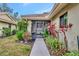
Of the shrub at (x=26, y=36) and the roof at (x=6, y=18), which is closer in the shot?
the roof at (x=6, y=18)

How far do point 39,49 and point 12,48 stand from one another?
70cm

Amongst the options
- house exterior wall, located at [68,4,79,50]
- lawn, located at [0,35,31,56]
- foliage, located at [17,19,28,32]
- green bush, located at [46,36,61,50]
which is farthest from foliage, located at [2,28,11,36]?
house exterior wall, located at [68,4,79,50]

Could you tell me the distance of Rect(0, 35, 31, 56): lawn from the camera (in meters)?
5.66

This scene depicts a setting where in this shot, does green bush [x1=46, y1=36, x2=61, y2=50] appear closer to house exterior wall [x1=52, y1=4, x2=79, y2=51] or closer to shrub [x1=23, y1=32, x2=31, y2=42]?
house exterior wall [x1=52, y1=4, x2=79, y2=51]

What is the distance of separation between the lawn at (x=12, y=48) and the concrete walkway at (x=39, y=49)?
0.16 meters

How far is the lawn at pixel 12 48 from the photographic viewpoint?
566cm

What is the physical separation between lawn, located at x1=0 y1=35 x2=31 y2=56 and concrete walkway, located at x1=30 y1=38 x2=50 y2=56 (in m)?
0.16

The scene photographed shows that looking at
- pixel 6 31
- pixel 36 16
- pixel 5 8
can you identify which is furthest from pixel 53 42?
pixel 5 8

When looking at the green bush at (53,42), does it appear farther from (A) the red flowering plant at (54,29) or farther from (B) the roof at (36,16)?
(B) the roof at (36,16)

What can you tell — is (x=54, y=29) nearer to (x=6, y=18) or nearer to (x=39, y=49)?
(x=39, y=49)

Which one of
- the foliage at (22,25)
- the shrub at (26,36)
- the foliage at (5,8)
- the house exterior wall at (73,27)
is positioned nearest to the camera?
the foliage at (5,8)

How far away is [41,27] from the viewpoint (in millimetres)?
5855

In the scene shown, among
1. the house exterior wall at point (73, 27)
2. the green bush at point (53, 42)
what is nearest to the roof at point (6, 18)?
the green bush at point (53, 42)

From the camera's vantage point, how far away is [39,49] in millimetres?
5902
